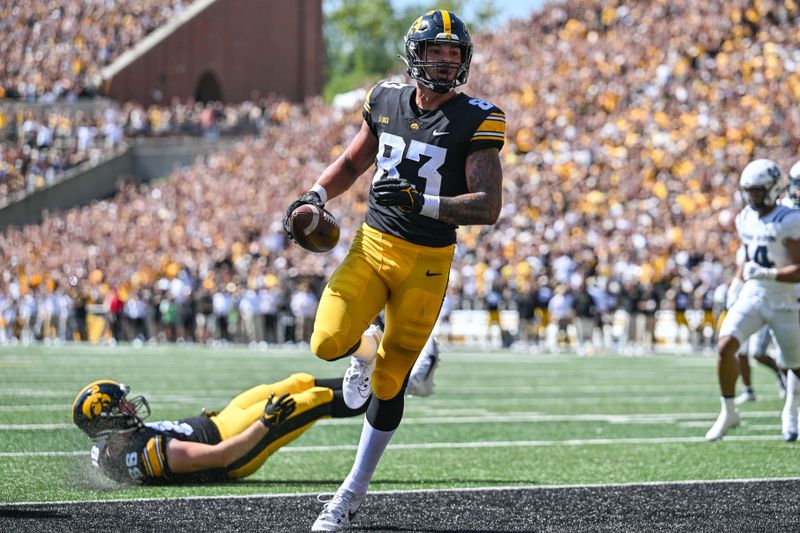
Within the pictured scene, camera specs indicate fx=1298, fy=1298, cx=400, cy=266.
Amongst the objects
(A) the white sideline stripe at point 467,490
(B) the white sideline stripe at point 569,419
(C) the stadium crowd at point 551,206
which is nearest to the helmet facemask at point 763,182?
(B) the white sideline stripe at point 569,419

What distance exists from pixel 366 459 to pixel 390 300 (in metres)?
0.58

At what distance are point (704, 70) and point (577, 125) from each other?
2.60 meters

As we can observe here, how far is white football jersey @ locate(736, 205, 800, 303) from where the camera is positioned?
7.39 metres

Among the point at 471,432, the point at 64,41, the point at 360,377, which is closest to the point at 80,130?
the point at 64,41

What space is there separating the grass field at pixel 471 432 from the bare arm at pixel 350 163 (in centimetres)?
138

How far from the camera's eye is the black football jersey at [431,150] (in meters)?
4.64

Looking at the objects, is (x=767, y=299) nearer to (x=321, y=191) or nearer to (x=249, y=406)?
(x=249, y=406)

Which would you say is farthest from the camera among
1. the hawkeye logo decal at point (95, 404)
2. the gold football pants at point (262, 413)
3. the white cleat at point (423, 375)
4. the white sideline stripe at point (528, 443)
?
the white sideline stripe at point (528, 443)

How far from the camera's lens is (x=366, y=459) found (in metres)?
4.71

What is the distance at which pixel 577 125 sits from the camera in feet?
81.7

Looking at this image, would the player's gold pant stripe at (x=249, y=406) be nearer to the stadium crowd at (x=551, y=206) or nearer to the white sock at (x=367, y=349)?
the white sock at (x=367, y=349)

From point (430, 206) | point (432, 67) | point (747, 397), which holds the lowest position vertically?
point (747, 397)

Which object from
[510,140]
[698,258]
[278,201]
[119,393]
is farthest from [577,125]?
[119,393]

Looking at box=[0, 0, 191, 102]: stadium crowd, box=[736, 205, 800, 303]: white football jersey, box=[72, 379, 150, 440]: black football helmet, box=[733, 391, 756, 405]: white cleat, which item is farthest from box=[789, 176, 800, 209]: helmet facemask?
box=[0, 0, 191, 102]: stadium crowd
